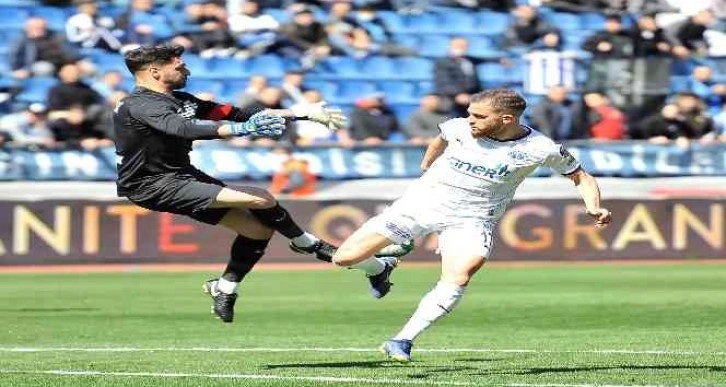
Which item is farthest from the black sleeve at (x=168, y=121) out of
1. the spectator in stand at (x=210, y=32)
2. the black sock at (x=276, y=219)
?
the spectator in stand at (x=210, y=32)

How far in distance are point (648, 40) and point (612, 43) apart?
64cm

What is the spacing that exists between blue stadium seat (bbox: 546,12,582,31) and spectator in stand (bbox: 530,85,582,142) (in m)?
3.04

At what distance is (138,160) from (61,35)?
1288 centimetres

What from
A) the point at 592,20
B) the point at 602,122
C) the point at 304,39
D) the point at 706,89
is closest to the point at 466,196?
the point at 602,122

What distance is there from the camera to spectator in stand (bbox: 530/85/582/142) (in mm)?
22484

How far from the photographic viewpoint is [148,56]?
10125 millimetres

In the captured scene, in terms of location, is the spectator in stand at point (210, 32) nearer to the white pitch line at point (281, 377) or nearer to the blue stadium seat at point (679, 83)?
the blue stadium seat at point (679, 83)

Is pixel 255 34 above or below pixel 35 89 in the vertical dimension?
above

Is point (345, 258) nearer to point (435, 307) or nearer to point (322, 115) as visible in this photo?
point (435, 307)

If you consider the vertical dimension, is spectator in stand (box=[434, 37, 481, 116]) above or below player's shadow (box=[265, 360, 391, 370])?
below

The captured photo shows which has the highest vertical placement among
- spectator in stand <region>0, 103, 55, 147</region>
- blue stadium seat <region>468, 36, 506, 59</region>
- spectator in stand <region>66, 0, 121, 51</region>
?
spectator in stand <region>66, 0, 121, 51</region>

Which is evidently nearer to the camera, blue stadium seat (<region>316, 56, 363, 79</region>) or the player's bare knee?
the player's bare knee

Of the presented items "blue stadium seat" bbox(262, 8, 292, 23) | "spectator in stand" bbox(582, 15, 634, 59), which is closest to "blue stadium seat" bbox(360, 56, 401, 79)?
"blue stadium seat" bbox(262, 8, 292, 23)

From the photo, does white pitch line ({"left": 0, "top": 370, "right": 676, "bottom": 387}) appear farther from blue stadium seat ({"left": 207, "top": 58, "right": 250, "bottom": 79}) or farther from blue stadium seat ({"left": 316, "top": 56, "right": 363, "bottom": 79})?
blue stadium seat ({"left": 316, "top": 56, "right": 363, "bottom": 79})
